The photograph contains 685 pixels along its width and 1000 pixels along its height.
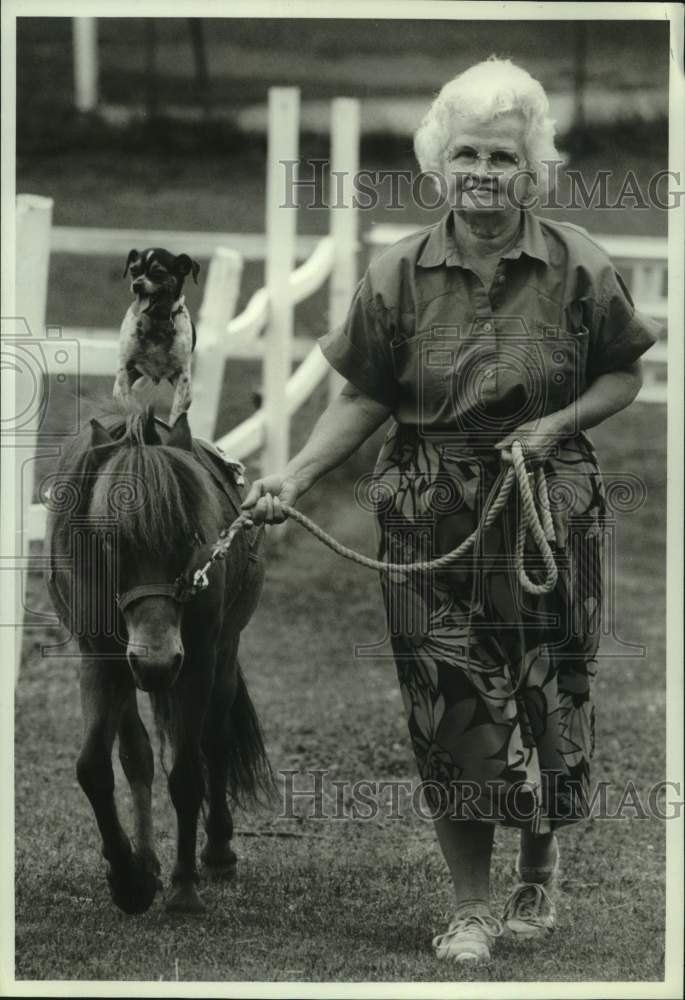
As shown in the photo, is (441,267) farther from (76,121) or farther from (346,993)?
(76,121)

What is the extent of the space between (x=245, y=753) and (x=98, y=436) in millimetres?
1154

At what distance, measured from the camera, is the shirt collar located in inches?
155

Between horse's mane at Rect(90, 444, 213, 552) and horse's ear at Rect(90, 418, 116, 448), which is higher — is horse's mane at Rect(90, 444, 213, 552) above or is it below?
below

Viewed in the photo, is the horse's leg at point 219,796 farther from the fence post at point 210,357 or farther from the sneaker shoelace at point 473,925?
Answer: the fence post at point 210,357

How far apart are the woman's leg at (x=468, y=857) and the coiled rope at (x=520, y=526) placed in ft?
2.04

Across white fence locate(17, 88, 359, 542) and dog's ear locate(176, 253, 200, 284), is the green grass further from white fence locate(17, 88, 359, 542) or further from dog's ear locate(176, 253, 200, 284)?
dog's ear locate(176, 253, 200, 284)

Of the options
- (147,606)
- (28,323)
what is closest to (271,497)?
(147,606)

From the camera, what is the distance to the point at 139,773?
4582 millimetres

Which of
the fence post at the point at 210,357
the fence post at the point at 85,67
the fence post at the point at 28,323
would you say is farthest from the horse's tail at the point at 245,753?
the fence post at the point at 85,67

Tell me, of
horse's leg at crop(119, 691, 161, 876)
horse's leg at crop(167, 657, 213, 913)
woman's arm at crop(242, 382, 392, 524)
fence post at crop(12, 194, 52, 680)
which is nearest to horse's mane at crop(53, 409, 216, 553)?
woman's arm at crop(242, 382, 392, 524)

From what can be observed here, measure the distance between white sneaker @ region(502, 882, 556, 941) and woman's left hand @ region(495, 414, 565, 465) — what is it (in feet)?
3.77

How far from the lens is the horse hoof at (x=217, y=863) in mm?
4699

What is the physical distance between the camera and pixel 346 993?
392 centimetres

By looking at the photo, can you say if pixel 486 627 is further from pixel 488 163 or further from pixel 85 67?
pixel 85 67
